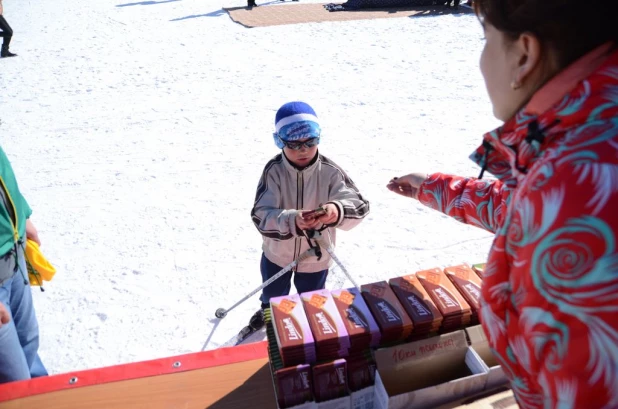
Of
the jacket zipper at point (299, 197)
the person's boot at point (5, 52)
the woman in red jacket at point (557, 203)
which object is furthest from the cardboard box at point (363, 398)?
the person's boot at point (5, 52)

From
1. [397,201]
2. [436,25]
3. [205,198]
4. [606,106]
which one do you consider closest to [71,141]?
[205,198]

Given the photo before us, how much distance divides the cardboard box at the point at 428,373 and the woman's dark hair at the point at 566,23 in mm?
915

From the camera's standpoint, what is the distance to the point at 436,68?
815cm

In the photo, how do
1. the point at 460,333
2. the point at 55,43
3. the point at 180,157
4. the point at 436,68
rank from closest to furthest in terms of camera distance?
the point at 460,333 < the point at 180,157 < the point at 436,68 < the point at 55,43

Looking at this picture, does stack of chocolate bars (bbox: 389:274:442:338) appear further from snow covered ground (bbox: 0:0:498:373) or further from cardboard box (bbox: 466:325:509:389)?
snow covered ground (bbox: 0:0:498:373)

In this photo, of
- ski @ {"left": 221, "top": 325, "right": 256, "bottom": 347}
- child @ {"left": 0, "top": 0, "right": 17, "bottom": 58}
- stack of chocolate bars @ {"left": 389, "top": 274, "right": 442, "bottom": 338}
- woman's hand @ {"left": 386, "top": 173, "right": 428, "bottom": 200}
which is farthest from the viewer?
child @ {"left": 0, "top": 0, "right": 17, "bottom": 58}

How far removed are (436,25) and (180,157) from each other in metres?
7.87

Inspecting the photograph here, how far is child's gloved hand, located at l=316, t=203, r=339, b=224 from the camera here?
2145 millimetres

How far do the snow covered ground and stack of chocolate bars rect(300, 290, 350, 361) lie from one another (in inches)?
71.5

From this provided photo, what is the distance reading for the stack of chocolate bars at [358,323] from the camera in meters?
1.34

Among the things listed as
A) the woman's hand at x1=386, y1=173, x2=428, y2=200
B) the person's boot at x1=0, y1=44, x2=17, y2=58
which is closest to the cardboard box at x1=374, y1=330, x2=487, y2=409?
the woman's hand at x1=386, y1=173, x2=428, y2=200

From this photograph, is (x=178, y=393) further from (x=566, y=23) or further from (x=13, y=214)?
(x=566, y=23)

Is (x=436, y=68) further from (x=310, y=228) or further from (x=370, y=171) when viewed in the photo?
(x=310, y=228)

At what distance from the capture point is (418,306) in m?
1.45
